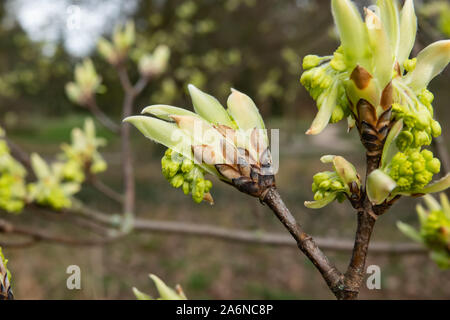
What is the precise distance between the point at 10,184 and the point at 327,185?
55.9 inches

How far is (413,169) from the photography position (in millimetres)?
473

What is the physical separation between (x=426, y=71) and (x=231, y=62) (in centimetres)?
517

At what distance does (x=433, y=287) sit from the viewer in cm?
395

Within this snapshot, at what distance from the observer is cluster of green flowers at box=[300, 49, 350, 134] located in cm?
49

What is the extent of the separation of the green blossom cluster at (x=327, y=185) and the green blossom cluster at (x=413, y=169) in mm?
62

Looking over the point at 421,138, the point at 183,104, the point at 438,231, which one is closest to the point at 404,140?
the point at 421,138

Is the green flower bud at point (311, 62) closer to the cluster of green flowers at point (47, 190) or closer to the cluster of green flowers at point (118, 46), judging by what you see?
the cluster of green flowers at point (47, 190)

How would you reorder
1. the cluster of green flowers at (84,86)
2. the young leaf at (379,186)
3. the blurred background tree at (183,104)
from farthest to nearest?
the blurred background tree at (183,104) < the cluster of green flowers at (84,86) < the young leaf at (379,186)

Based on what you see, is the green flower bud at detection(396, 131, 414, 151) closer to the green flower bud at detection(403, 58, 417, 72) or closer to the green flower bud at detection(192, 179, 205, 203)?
the green flower bud at detection(403, 58, 417, 72)

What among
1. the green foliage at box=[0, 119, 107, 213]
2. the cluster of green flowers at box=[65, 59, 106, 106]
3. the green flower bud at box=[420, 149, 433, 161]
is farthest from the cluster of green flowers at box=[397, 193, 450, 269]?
the cluster of green flowers at box=[65, 59, 106, 106]

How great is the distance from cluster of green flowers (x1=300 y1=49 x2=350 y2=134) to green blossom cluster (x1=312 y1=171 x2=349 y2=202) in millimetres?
75

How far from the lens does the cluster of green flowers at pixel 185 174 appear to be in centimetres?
51

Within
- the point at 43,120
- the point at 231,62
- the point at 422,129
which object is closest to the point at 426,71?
the point at 422,129

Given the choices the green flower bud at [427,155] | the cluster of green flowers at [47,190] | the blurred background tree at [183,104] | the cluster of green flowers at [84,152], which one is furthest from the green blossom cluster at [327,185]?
the blurred background tree at [183,104]
